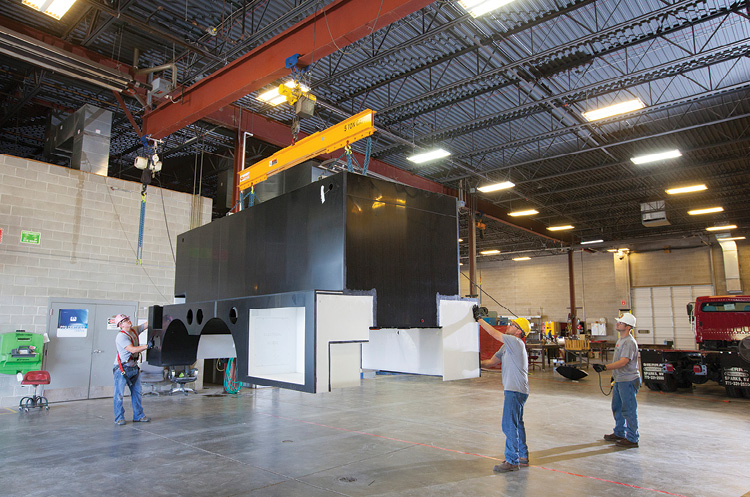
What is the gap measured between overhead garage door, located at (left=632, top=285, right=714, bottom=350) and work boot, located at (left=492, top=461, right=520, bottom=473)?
26204mm

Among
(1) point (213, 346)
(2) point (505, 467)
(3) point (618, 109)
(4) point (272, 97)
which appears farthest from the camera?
(3) point (618, 109)

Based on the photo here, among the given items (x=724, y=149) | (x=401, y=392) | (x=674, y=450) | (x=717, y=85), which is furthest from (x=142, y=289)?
(x=724, y=149)

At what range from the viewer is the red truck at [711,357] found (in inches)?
502

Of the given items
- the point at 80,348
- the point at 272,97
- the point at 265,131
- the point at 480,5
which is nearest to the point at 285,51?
the point at 272,97

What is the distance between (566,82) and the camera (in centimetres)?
1287

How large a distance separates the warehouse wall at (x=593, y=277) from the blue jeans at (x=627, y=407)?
23.3 meters

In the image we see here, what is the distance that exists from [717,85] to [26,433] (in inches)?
675

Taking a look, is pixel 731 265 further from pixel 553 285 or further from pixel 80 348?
pixel 80 348

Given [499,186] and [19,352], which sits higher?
[499,186]

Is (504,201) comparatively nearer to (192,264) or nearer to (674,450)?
(674,450)

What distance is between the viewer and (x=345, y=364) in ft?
7.65

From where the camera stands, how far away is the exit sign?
11.1 metres

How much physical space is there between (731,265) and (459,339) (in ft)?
99.2

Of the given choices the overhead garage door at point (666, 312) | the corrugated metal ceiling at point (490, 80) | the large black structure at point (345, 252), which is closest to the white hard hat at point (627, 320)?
the large black structure at point (345, 252)
